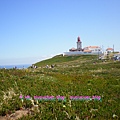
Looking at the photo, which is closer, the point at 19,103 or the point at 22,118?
the point at 22,118

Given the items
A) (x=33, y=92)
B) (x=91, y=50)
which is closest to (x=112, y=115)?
(x=33, y=92)

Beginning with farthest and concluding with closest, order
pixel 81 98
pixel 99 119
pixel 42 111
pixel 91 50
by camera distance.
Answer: pixel 91 50, pixel 81 98, pixel 42 111, pixel 99 119

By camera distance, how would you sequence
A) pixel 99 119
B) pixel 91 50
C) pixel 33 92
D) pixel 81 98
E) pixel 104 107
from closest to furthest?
pixel 99 119, pixel 104 107, pixel 81 98, pixel 33 92, pixel 91 50

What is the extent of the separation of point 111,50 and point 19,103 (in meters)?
172

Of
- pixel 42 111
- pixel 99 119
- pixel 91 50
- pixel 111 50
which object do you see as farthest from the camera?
pixel 111 50

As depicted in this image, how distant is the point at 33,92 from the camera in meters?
14.9

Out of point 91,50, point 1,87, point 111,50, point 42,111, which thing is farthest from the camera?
point 111,50

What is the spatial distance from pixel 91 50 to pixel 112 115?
510 ft

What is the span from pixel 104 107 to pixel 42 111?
3707mm

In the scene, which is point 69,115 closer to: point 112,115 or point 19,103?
point 112,115

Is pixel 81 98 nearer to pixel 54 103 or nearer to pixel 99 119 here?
pixel 54 103

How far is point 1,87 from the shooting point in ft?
53.8

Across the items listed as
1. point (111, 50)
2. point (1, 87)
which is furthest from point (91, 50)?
point (1, 87)

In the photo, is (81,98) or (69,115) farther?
(81,98)
